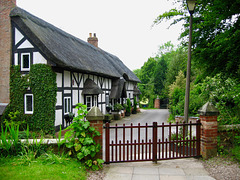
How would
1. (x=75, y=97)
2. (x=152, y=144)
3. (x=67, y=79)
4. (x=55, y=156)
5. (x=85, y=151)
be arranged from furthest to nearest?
(x=75, y=97), (x=67, y=79), (x=152, y=144), (x=55, y=156), (x=85, y=151)

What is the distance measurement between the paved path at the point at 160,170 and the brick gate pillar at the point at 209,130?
0.47 m

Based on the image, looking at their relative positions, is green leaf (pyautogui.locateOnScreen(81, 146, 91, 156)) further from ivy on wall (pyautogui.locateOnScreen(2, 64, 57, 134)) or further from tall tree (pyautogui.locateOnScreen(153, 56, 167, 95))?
tall tree (pyautogui.locateOnScreen(153, 56, 167, 95))

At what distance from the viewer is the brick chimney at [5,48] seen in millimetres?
10141

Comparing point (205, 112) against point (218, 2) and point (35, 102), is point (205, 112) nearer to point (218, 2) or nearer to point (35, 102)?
point (218, 2)

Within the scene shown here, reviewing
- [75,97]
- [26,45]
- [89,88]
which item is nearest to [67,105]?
[75,97]

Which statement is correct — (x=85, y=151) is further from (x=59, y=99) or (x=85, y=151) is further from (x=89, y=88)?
(x=89, y=88)

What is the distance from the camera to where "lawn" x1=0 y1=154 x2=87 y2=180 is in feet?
13.8

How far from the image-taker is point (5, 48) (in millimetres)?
10203

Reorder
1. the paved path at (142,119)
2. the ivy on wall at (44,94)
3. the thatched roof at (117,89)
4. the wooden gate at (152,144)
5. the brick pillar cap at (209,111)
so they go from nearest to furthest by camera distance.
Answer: the wooden gate at (152,144), the brick pillar cap at (209,111), the ivy on wall at (44,94), the paved path at (142,119), the thatched roof at (117,89)

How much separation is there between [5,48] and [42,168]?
8.02m

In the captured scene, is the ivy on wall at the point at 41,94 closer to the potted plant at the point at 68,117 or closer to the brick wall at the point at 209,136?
the potted plant at the point at 68,117

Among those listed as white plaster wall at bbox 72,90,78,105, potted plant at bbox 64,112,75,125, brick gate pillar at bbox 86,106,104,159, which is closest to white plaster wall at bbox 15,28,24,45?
white plaster wall at bbox 72,90,78,105

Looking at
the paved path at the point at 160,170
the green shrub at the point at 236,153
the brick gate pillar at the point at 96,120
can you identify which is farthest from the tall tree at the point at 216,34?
the brick gate pillar at the point at 96,120

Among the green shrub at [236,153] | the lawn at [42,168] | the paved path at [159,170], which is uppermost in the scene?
the green shrub at [236,153]
